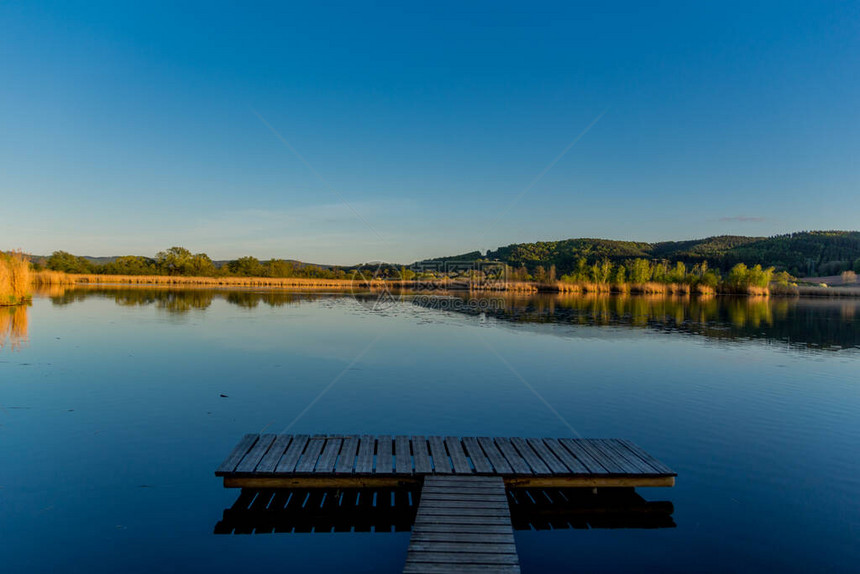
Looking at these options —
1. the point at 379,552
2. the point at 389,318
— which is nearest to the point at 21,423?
the point at 379,552

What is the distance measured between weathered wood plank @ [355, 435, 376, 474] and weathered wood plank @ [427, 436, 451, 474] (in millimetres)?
878

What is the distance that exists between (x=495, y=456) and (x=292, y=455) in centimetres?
294

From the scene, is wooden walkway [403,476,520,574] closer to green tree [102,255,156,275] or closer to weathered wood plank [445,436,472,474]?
weathered wood plank [445,436,472,474]

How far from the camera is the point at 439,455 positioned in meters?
7.49

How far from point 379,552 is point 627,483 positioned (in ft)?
11.6

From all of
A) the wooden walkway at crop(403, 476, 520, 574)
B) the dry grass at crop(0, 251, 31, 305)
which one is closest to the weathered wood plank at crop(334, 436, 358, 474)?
the wooden walkway at crop(403, 476, 520, 574)

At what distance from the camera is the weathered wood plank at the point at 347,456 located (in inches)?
272

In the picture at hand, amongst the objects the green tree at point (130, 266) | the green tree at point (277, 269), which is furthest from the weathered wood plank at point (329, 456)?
the green tree at point (277, 269)

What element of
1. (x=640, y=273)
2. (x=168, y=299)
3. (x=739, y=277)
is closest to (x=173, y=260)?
(x=168, y=299)

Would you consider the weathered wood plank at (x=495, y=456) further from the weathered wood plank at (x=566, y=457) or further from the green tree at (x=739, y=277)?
the green tree at (x=739, y=277)

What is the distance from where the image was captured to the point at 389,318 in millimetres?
32438

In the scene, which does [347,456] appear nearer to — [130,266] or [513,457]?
[513,457]

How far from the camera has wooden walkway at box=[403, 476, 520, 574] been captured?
201 inches

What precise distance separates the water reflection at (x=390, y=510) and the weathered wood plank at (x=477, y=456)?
58cm
